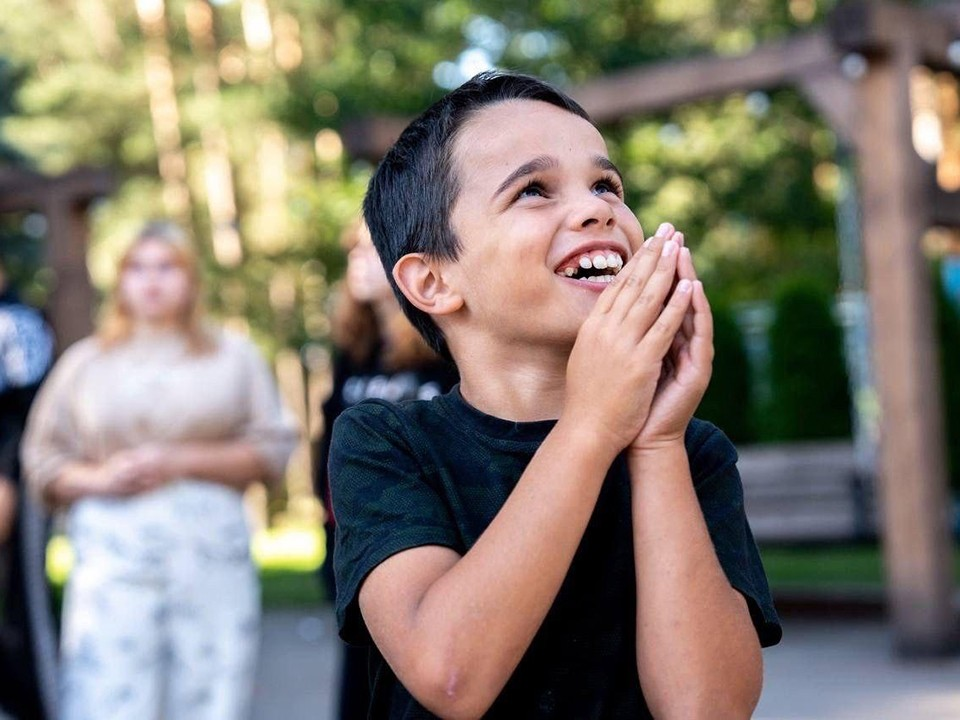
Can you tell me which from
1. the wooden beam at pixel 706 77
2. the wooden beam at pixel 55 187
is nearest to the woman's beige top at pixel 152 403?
the wooden beam at pixel 706 77

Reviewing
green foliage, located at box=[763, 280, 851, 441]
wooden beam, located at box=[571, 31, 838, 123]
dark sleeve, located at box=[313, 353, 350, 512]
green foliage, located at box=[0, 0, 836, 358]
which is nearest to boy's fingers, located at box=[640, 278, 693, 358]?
dark sleeve, located at box=[313, 353, 350, 512]

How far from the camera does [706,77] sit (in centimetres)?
889

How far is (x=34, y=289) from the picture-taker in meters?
24.8

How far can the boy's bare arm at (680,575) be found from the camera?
1.51 m

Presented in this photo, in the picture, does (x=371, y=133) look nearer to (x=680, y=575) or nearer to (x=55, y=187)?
(x=55, y=187)

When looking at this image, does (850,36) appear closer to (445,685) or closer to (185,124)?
(445,685)

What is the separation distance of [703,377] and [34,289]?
24524 mm

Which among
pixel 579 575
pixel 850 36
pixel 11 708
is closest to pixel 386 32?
pixel 850 36

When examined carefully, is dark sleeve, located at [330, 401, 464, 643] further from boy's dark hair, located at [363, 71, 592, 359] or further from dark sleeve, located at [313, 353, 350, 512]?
dark sleeve, located at [313, 353, 350, 512]

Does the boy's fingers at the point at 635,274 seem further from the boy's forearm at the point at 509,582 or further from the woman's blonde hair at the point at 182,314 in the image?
the woman's blonde hair at the point at 182,314

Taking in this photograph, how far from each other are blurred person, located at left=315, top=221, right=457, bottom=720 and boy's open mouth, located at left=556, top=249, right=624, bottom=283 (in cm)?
230

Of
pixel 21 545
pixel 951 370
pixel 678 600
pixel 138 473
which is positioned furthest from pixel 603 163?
pixel 951 370

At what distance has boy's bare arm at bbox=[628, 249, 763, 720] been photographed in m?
1.51

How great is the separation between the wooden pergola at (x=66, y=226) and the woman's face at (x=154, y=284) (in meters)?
4.21
